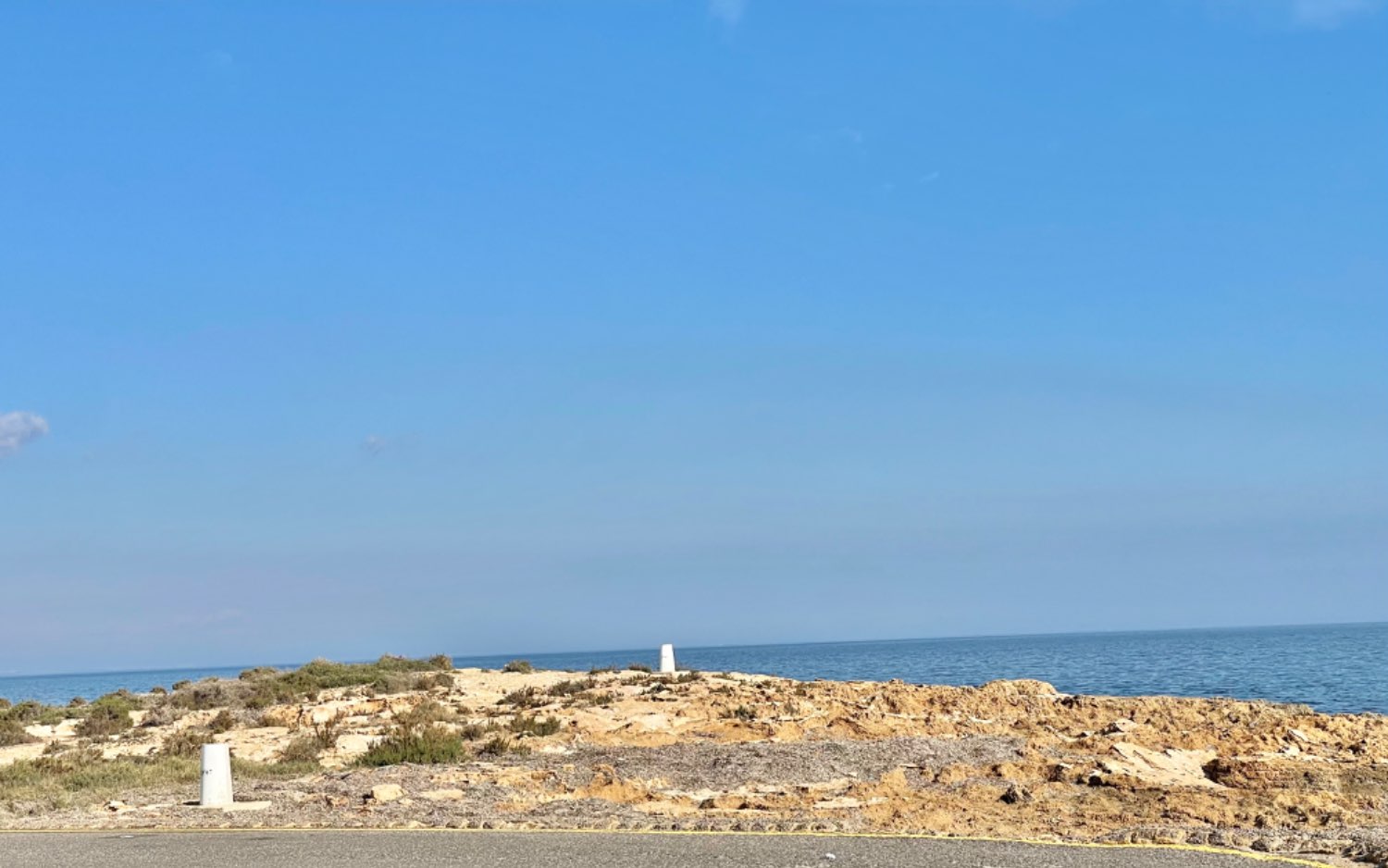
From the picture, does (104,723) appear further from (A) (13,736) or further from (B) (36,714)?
(B) (36,714)

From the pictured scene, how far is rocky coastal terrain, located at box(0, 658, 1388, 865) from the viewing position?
14492 millimetres

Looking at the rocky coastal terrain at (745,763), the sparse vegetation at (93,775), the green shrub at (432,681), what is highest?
the green shrub at (432,681)

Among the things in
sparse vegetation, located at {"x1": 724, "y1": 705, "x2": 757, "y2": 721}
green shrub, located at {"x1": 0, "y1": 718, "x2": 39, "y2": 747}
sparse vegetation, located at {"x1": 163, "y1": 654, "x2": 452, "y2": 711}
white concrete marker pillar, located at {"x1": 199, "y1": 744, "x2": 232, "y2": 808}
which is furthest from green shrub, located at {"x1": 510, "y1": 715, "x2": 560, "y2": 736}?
green shrub, located at {"x1": 0, "y1": 718, "x2": 39, "y2": 747}

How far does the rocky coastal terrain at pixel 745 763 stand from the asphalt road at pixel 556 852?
0.96 m

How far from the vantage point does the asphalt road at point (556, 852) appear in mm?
11070

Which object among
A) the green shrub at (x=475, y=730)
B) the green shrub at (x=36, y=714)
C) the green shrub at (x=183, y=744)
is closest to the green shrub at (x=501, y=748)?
the green shrub at (x=475, y=730)

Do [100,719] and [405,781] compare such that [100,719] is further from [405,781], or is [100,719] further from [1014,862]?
[1014,862]

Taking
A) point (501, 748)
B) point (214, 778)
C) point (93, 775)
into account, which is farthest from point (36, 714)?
point (214, 778)

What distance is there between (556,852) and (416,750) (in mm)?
9538

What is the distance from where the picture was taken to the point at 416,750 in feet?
68.7

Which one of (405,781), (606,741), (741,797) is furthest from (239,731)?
(741,797)

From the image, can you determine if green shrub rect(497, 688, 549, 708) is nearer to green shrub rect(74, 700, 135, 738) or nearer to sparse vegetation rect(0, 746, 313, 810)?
green shrub rect(74, 700, 135, 738)

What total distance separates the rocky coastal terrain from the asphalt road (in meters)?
0.96

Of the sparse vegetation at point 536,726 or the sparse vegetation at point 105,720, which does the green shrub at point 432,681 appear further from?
the sparse vegetation at point 536,726
